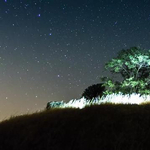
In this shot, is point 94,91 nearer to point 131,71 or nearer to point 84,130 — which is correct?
point 131,71

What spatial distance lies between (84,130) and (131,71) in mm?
12579

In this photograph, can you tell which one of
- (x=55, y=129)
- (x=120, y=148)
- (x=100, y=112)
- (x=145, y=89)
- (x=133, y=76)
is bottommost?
(x=120, y=148)

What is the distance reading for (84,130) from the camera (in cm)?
738

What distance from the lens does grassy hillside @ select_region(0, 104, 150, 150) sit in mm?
6617

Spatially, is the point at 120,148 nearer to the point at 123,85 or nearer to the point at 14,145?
the point at 14,145

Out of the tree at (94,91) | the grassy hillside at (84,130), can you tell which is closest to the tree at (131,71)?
the tree at (94,91)

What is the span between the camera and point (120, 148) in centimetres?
627

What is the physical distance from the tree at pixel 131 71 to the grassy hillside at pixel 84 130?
8180 mm

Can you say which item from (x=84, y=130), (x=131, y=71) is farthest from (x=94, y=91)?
(x=84, y=130)

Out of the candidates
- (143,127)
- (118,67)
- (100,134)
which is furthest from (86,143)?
(118,67)

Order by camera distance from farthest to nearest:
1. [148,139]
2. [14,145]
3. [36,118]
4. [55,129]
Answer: [36,118] → [55,129] → [14,145] → [148,139]

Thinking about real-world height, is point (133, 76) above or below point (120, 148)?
above

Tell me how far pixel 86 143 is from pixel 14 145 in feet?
7.57

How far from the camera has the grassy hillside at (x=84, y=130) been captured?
6.62m
